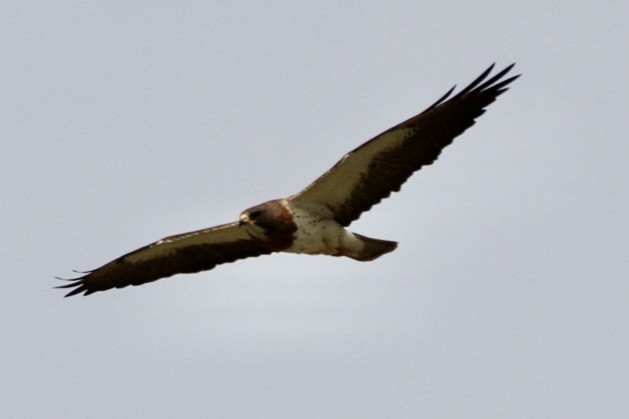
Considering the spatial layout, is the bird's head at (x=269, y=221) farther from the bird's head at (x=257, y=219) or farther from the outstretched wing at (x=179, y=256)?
the outstretched wing at (x=179, y=256)

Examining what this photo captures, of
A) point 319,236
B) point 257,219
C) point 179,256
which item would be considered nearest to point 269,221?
point 257,219

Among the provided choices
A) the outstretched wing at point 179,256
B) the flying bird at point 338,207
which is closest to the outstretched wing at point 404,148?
the flying bird at point 338,207

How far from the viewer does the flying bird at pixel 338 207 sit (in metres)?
19.4

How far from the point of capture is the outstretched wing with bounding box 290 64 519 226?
19391 millimetres

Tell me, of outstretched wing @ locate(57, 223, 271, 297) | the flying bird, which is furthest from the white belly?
outstretched wing @ locate(57, 223, 271, 297)

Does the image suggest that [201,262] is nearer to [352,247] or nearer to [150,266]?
[150,266]

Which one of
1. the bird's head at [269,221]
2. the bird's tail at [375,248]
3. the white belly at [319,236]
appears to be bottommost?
the bird's tail at [375,248]

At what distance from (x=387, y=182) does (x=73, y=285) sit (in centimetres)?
563

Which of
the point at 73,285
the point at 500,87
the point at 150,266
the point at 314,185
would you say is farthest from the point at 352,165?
the point at 73,285

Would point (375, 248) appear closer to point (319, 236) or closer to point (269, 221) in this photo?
point (319, 236)

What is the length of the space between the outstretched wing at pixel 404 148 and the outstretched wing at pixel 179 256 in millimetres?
1642

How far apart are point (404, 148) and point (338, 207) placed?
55.5 inches

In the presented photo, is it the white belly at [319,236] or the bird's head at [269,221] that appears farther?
the white belly at [319,236]

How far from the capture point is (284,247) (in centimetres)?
2041
